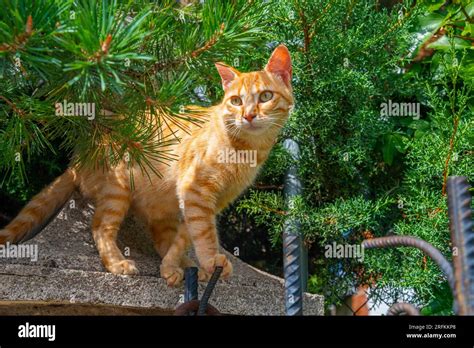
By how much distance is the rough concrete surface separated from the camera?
143 cm

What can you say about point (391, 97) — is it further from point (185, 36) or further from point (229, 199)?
point (185, 36)

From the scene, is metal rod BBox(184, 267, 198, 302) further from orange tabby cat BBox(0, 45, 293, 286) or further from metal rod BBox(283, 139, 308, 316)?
metal rod BBox(283, 139, 308, 316)

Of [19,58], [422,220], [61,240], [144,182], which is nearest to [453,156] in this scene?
[422,220]

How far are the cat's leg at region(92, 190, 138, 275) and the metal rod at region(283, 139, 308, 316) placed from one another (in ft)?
1.39

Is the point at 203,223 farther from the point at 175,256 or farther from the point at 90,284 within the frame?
the point at 90,284

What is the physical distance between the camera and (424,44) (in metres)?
2.21

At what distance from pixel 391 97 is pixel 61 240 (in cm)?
121

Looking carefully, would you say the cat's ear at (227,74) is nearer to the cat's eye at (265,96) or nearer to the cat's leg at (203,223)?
the cat's eye at (265,96)

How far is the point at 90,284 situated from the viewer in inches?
58.7

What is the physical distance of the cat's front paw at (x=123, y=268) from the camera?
1592mm

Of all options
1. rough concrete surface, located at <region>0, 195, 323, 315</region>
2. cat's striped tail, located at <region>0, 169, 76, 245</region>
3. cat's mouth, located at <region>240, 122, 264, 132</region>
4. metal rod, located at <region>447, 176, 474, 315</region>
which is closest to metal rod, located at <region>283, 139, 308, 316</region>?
rough concrete surface, located at <region>0, 195, 323, 315</region>
